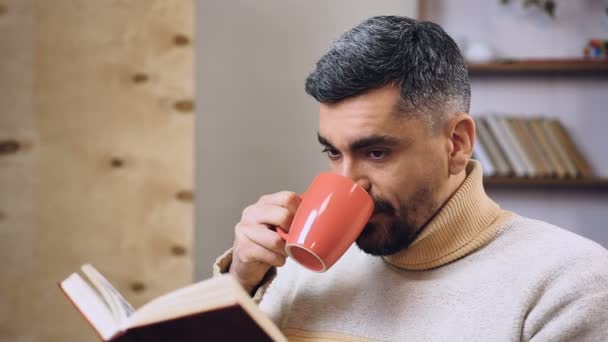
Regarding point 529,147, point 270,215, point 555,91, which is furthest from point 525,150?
point 270,215

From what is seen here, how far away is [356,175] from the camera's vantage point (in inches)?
37.5

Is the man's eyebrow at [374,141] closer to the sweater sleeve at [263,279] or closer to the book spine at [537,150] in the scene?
the sweater sleeve at [263,279]

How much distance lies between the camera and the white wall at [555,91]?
245 centimetres

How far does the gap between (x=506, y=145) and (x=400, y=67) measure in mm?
1536

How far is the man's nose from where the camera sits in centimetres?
95

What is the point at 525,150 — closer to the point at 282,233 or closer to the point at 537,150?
the point at 537,150

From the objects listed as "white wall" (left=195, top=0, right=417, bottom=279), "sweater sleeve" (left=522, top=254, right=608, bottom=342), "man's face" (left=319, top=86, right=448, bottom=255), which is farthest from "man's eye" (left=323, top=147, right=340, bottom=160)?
"white wall" (left=195, top=0, right=417, bottom=279)

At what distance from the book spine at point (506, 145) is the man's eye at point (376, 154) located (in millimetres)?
1529

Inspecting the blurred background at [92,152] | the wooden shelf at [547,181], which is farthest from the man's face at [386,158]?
the wooden shelf at [547,181]

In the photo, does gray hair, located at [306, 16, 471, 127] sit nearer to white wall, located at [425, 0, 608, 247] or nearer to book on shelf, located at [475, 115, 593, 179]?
book on shelf, located at [475, 115, 593, 179]

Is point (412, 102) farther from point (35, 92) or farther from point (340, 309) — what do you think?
point (35, 92)

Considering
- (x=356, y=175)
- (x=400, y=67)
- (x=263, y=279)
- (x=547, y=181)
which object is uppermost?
(x=400, y=67)

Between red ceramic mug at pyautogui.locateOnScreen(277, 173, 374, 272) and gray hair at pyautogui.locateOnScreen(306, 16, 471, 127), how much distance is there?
0.52 ft

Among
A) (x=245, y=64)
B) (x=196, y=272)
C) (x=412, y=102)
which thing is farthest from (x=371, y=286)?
(x=245, y=64)
